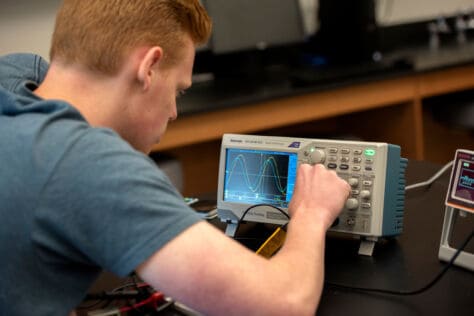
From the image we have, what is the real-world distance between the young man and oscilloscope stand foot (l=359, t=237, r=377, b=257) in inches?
8.2

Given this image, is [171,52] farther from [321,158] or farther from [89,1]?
[321,158]

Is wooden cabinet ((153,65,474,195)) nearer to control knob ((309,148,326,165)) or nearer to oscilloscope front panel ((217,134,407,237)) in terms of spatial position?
oscilloscope front panel ((217,134,407,237))

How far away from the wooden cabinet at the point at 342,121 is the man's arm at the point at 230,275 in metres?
1.54

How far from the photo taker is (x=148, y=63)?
40.1 inches

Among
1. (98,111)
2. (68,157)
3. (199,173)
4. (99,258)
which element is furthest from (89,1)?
(199,173)

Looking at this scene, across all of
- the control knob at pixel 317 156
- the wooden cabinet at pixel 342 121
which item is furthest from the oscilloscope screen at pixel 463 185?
the wooden cabinet at pixel 342 121

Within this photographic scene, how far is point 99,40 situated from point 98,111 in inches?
4.4

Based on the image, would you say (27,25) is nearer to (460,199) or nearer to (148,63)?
(148,63)

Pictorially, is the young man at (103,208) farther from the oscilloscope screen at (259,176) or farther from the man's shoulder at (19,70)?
the oscilloscope screen at (259,176)

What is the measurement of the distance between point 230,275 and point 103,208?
0.19 metres

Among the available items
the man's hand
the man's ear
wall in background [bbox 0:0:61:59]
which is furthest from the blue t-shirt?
wall in background [bbox 0:0:61:59]

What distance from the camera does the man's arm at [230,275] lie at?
0.84 meters

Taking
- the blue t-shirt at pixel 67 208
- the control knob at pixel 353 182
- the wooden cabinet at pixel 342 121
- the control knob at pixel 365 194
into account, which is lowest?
the wooden cabinet at pixel 342 121

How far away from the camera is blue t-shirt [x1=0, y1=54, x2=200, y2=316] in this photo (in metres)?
0.83
